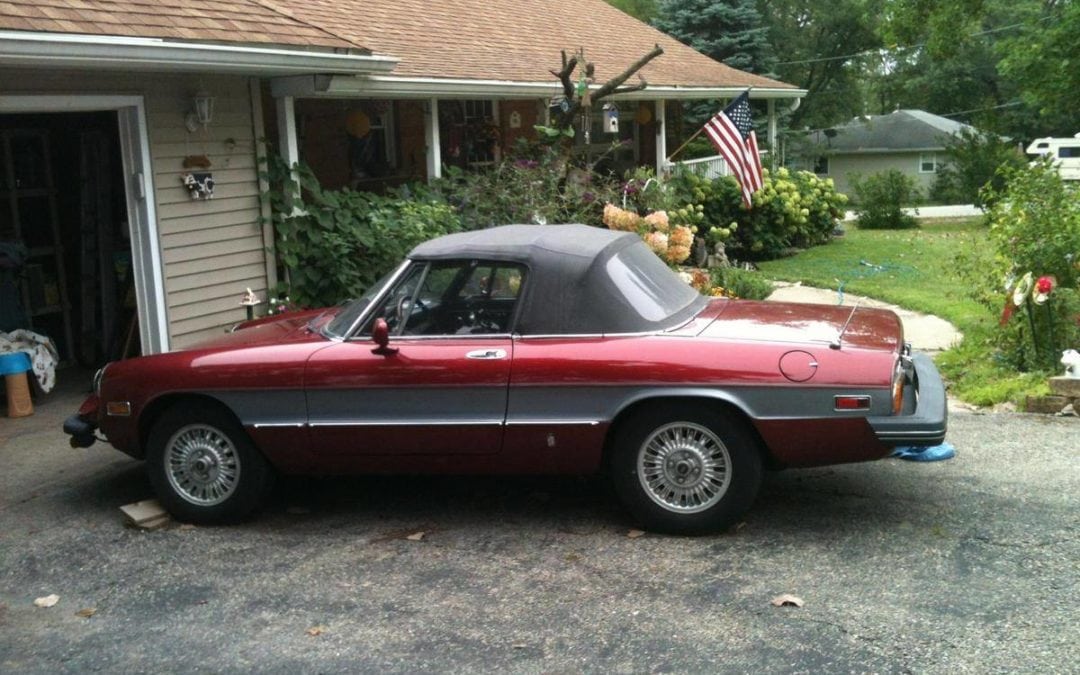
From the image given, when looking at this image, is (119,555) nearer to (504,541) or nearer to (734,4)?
(504,541)

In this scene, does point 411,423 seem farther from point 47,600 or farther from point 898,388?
point 898,388

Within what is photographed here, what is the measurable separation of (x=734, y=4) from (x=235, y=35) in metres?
25.9

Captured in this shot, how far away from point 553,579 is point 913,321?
7.93m

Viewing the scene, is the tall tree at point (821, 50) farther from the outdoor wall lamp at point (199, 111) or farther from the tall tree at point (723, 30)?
the outdoor wall lamp at point (199, 111)

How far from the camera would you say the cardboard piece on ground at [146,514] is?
5961 mm

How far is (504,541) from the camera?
561 cm

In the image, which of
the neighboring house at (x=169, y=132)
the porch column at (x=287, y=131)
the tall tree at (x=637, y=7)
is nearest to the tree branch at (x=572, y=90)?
the neighboring house at (x=169, y=132)

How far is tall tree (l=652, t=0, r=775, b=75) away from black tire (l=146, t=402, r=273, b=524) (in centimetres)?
2778

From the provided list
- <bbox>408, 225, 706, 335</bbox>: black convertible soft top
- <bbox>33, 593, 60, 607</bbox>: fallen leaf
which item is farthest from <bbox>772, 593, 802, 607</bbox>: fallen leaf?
<bbox>33, 593, 60, 607</bbox>: fallen leaf

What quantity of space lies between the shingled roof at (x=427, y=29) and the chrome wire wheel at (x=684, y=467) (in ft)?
Result: 16.0

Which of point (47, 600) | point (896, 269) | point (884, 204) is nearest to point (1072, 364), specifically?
point (47, 600)

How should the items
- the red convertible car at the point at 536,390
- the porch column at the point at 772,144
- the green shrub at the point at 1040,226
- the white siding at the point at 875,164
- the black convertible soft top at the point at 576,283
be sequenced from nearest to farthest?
the red convertible car at the point at 536,390, the black convertible soft top at the point at 576,283, the green shrub at the point at 1040,226, the porch column at the point at 772,144, the white siding at the point at 875,164

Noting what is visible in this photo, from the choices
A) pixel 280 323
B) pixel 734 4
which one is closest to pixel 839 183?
pixel 734 4

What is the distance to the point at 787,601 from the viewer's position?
15.4 feet
